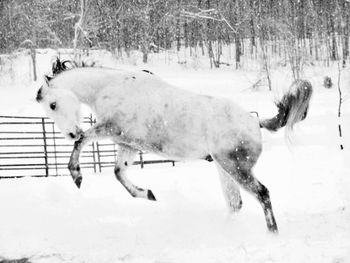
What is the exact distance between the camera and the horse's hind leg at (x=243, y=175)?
16.4 feet

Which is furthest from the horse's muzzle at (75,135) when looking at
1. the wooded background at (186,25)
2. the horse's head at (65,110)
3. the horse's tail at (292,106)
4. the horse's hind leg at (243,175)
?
the wooded background at (186,25)

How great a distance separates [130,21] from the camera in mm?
37938

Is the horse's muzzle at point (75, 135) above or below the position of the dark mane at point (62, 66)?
below

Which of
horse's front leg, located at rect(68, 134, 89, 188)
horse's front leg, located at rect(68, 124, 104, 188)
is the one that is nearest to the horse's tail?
horse's front leg, located at rect(68, 124, 104, 188)

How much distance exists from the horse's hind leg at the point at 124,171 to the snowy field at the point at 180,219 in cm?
42

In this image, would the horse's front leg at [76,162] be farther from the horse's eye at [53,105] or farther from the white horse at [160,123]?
the horse's eye at [53,105]

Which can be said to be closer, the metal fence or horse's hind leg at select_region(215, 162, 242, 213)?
horse's hind leg at select_region(215, 162, 242, 213)

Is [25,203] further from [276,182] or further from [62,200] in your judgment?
[276,182]

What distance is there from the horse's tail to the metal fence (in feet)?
11.2

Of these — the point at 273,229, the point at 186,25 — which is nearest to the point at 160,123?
the point at 273,229

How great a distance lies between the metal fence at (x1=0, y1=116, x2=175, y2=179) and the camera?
10.9m

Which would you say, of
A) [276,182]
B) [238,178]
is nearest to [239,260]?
[238,178]

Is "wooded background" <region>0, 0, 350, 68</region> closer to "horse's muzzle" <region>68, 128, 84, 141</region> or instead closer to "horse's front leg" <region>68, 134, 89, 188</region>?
"horse's muzzle" <region>68, 128, 84, 141</region>

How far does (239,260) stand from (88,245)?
1.63 metres
